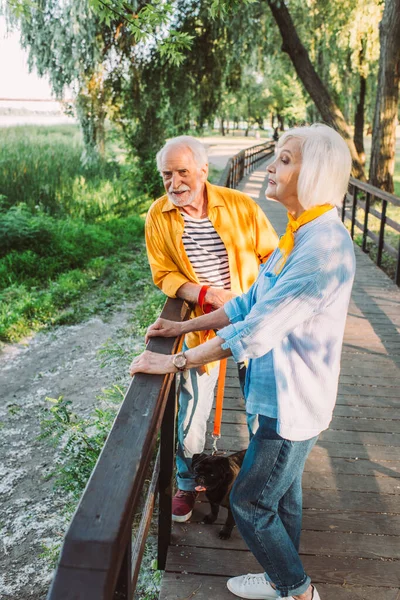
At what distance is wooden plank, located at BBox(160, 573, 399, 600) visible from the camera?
237 cm

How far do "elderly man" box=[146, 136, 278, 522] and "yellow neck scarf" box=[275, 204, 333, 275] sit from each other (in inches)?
33.1

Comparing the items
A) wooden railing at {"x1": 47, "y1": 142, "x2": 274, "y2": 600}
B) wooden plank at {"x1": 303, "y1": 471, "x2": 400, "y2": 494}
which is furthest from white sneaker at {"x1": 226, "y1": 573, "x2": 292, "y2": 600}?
wooden plank at {"x1": 303, "y1": 471, "x2": 400, "y2": 494}

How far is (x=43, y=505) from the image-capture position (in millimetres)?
4520

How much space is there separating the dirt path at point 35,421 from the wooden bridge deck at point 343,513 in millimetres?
1519

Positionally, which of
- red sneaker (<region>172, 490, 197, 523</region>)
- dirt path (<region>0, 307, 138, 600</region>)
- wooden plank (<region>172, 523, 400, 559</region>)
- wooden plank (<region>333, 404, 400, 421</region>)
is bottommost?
dirt path (<region>0, 307, 138, 600</region>)

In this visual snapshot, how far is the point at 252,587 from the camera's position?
2.31 metres

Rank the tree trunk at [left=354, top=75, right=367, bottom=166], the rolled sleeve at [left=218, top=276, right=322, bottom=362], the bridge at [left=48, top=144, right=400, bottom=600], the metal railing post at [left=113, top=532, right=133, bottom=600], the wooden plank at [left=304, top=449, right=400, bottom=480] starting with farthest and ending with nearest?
1. the tree trunk at [left=354, top=75, right=367, bottom=166]
2. the wooden plank at [left=304, top=449, right=400, bottom=480]
3. the rolled sleeve at [left=218, top=276, right=322, bottom=362]
4. the metal railing post at [left=113, top=532, right=133, bottom=600]
5. the bridge at [left=48, top=144, right=400, bottom=600]

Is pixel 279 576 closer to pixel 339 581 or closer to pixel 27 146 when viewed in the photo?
pixel 339 581

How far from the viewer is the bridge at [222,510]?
48.3 inches

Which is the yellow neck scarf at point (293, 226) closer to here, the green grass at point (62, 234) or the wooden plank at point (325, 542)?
the wooden plank at point (325, 542)

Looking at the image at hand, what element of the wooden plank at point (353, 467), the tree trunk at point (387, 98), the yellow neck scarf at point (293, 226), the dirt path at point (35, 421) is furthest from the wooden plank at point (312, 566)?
the tree trunk at point (387, 98)

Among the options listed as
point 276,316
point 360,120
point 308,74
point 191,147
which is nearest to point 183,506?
point 276,316

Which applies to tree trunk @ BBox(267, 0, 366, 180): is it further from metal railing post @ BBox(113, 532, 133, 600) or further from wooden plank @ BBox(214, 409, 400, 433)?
metal railing post @ BBox(113, 532, 133, 600)

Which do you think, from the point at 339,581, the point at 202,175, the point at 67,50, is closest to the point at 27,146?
Result: the point at 67,50
